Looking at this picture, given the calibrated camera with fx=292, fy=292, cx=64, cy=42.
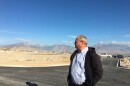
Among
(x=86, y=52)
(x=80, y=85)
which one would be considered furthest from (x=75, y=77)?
(x=86, y=52)

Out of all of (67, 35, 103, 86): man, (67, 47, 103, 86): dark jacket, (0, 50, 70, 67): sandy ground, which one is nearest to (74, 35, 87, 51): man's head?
(67, 35, 103, 86): man

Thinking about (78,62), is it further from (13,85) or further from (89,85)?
(13,85)

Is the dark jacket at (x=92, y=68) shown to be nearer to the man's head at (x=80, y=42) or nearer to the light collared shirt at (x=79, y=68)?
the light collared shirt at (x=79, y=68)

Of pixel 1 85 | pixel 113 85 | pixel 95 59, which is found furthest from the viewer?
pixel 113 85

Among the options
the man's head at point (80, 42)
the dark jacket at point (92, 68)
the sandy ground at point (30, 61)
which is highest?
the man's head at point (80, 42)

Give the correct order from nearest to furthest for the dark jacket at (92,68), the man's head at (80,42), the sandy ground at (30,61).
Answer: the dark jacket at (92,68)
the man's head at (80,42)
the sandy ground at (30,61)

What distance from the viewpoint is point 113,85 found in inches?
627

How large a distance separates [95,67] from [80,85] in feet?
1.66

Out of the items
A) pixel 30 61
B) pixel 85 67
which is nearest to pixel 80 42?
pixel 85 67

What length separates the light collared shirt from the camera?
6.20 meters

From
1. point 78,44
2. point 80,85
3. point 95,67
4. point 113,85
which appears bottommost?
point 113,85

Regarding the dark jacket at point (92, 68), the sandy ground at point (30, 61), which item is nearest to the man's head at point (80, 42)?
the dark jacket at point (92, 68)

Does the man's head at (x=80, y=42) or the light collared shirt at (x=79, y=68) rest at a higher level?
the man's head at (x=80, y=42)

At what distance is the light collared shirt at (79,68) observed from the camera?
20.4 feet
